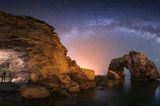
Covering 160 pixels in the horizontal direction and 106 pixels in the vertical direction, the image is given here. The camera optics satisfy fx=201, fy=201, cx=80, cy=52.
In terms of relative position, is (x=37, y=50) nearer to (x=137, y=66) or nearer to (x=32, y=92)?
(x=32, y=92)

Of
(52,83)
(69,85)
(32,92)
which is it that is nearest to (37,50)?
(52,83)

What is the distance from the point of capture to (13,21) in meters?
41.9

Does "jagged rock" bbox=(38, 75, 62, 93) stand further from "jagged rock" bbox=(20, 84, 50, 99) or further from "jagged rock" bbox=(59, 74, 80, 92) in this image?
"jagged rock" bbox=(20, 84, 50, 99)

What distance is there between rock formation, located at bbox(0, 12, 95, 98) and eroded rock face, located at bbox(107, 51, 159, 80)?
4809cm

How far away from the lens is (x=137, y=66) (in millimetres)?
93188

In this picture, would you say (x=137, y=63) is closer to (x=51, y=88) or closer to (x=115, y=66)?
(x=115, y=66)

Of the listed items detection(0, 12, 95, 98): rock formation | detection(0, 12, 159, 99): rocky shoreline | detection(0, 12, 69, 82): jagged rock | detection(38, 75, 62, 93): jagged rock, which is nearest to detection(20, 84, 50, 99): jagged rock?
detection(0, 12, 159, 99): rocky shoreline

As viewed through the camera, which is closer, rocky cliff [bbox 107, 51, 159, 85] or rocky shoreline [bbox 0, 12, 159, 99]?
rocky shoreline [bbox 0, 12, 159, 99]

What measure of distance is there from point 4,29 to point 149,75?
7225 centimetres

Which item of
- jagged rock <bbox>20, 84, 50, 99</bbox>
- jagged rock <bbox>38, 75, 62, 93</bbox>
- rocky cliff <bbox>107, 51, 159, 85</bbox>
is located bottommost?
jagged rock <bbox>20, 84, 50, 99</bbox>

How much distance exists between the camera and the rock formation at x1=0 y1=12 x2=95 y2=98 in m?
40.5

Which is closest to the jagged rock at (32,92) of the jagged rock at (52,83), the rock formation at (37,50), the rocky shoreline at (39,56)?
the rocky shoreline at (39,56)

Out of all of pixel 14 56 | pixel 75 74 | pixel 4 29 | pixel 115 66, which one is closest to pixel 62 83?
pixel 75 74

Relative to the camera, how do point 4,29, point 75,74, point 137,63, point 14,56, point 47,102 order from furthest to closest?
point 137,63, point 75,74, point 14,56, point 4,29, point 47,102
